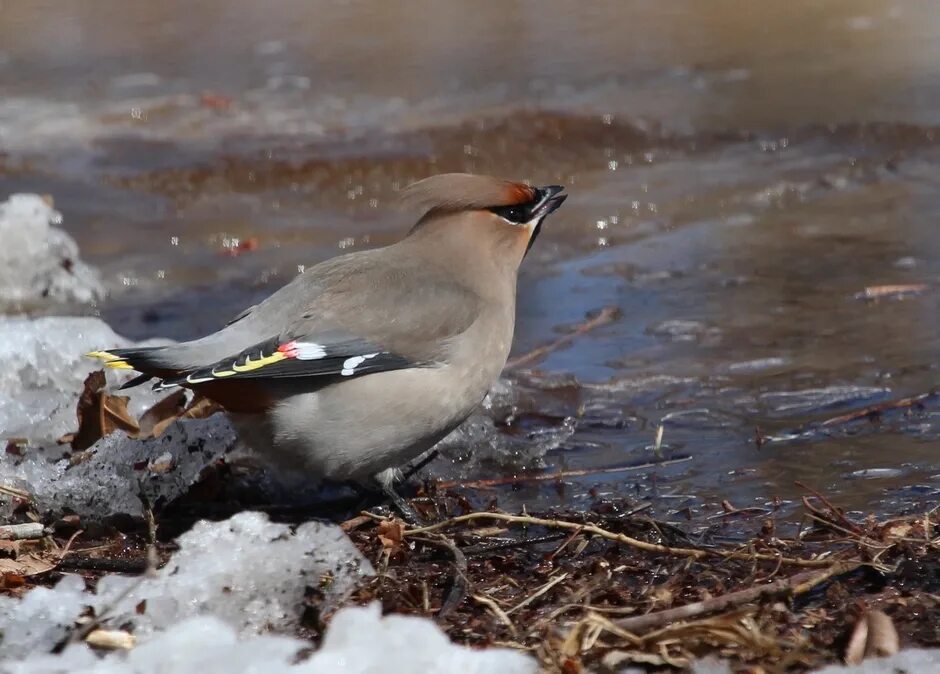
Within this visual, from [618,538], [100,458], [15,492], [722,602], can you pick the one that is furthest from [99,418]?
[722,602]

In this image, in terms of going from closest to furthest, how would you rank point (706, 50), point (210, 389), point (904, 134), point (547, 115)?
1. point (210, 389)
2. point (904, 134)
3. point (547, 115)
4. point (706, 50)

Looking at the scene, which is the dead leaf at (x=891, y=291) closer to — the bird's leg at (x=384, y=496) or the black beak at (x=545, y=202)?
the black beak at (x=545, y=202)

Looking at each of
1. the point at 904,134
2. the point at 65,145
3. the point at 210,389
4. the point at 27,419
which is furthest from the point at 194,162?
the point at 210,389

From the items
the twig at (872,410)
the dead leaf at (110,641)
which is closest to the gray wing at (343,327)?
the dead leaf at (110,641)

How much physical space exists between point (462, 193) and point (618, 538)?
4.23 feet

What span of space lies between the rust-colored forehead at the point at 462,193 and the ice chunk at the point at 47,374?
101 centimetres

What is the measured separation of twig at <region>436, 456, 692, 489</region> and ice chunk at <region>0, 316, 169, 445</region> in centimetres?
103

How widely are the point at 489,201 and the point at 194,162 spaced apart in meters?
4.83

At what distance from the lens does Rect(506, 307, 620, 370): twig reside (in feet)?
17.7

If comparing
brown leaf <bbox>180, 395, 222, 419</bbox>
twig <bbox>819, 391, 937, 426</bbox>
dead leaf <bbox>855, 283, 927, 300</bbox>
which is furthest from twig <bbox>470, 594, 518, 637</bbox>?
dead leaf <bbox>855, 283, 927, 300</bbox>

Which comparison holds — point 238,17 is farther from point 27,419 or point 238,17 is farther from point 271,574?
point 271,574

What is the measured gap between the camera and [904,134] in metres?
8.42

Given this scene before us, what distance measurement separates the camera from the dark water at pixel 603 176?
4.80m

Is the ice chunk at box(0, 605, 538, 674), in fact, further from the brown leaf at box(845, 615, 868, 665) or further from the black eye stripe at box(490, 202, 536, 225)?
the black eye stripe at box(490, 202, 536, 225)
